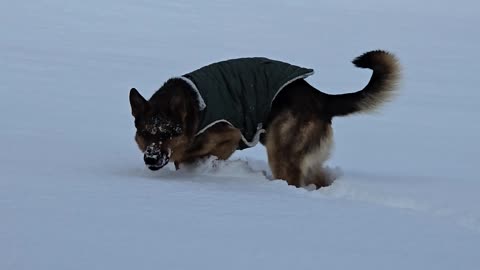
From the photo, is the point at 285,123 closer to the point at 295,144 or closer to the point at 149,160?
the point at 295,144

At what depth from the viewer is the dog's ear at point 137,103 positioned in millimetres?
4801

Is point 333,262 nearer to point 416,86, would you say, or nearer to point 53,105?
point 53,105

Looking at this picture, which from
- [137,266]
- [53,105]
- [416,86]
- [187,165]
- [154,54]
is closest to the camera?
[137,266]

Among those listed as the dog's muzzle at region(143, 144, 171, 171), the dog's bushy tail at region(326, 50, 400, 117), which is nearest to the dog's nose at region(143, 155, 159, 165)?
the dog's muzzle at region(143, 144, 171, 171)

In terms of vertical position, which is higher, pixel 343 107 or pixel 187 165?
pixel 343 107

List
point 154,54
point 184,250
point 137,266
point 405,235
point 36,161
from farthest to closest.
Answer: point 154,54 → point 36,161 → point 405,235 → point 184,250 → point 137,266

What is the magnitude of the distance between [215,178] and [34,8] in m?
13.5

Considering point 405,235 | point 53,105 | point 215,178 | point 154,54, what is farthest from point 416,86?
point 405,235

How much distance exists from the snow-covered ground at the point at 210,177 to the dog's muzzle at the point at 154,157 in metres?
0.11

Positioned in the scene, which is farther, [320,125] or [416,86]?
[416,86]

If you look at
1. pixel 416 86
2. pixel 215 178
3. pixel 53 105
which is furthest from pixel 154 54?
pixel 215 178

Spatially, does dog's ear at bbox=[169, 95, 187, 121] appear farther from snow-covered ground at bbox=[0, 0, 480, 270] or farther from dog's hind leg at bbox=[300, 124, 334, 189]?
dog's hind leg at bbox=[300, 124, 334, 189]

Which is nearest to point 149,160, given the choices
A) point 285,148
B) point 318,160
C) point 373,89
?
point 285,148

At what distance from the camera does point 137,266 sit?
2357 millimetres
